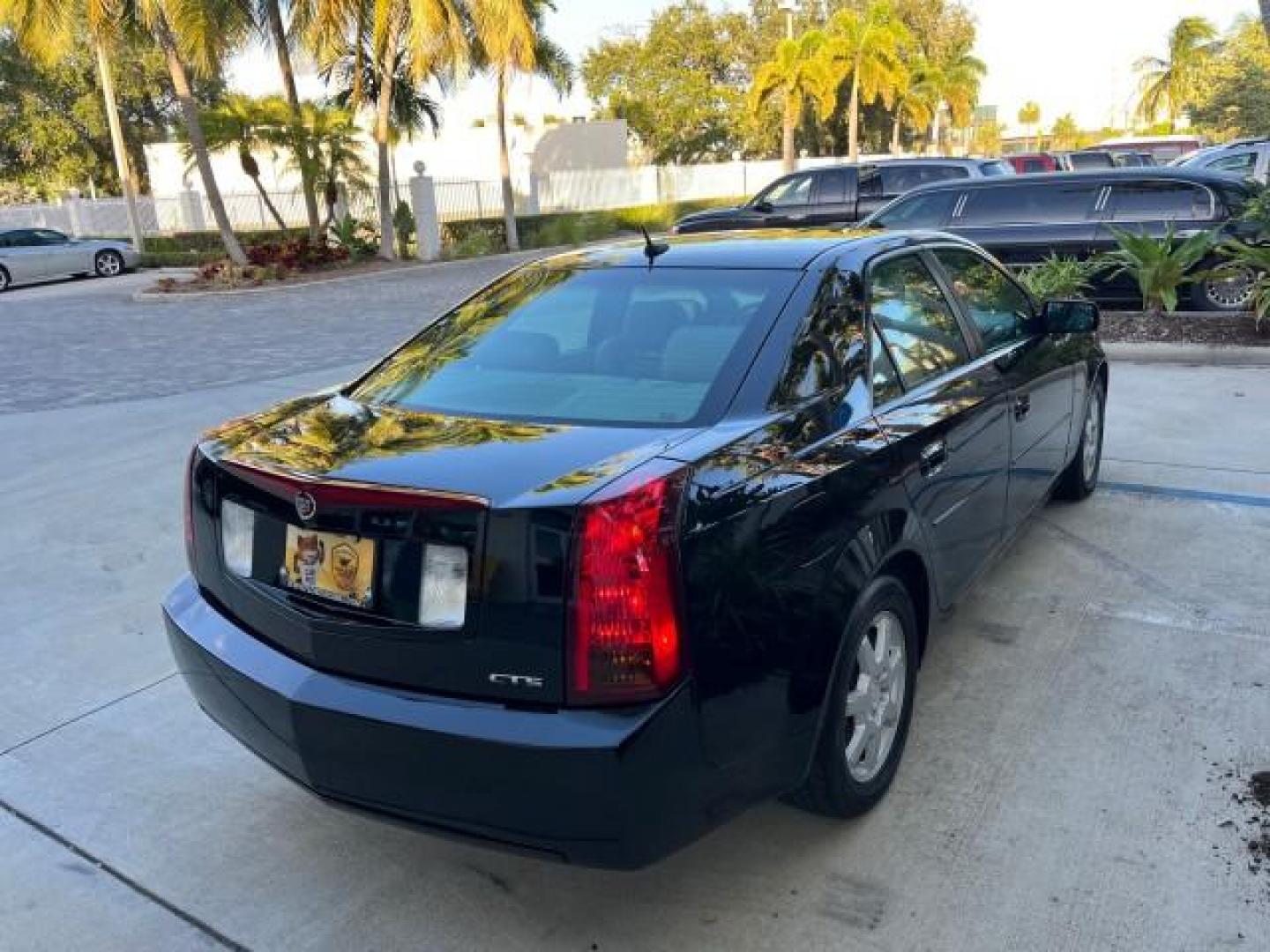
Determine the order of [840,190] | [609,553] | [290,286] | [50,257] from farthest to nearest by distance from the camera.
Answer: [50,257]
[290,286]
[840,190]
[609,553]

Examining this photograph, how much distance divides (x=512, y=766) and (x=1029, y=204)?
35.8ft

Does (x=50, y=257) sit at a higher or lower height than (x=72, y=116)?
lower

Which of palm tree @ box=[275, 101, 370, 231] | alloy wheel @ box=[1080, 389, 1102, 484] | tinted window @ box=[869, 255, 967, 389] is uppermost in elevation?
palm tree @ box=[275, 101, 370, 231]

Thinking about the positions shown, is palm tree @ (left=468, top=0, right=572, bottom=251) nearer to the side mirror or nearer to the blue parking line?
the blue parking line

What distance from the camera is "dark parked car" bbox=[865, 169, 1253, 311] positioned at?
10.6 meters

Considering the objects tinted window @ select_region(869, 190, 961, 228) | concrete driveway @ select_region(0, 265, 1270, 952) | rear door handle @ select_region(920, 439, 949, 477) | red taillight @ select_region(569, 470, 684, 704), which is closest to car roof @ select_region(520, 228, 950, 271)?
rear door handle @ select_region(920, 439, 949, 477)

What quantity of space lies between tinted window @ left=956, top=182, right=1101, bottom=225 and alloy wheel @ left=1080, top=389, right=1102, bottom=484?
6267 mm

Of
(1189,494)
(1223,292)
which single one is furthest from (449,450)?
(1223,292)

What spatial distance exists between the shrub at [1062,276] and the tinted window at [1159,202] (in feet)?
2.05

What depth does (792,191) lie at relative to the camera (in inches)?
692

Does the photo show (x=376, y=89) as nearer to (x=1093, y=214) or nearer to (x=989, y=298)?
(x=1093, y=214)

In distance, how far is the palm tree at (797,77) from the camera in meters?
39.8

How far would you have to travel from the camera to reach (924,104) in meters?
52.1

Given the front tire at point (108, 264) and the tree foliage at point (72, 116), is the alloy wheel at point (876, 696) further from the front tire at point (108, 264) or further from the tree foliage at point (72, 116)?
the tree foliage at point (72, 116)
